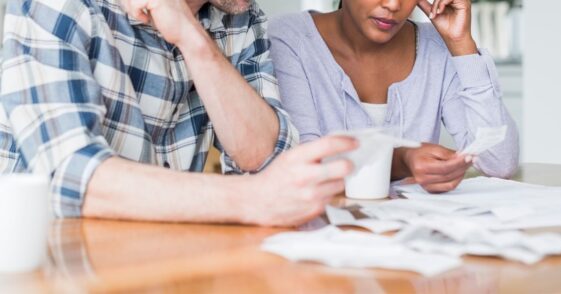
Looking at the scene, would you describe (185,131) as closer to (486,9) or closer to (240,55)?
(240,55)

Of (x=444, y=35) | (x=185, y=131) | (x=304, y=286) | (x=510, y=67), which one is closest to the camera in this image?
(x=304, y=286)

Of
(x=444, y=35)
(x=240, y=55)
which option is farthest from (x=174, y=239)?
(x=444, y=35)

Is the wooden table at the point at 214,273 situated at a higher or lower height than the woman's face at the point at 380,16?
lower

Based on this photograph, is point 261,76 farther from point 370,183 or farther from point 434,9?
point 434,9

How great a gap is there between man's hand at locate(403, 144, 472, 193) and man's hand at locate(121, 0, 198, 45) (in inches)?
20.1

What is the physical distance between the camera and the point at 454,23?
6.20 ft

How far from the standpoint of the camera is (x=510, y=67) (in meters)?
4.64

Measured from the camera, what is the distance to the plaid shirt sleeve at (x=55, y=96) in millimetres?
1058

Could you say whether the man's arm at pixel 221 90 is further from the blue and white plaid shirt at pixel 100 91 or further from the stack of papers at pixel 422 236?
the stack of papers at pixel 422 236

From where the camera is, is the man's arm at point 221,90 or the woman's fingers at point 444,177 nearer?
the man's arm at point 221,90

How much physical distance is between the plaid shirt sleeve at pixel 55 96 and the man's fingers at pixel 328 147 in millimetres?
296

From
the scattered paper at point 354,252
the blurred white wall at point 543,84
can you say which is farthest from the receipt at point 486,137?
the blurred white wall at point 543,84

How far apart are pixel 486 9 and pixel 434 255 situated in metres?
4.19

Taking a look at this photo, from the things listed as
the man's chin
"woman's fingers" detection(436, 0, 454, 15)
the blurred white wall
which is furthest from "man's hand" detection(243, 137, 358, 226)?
the blurred white wall
